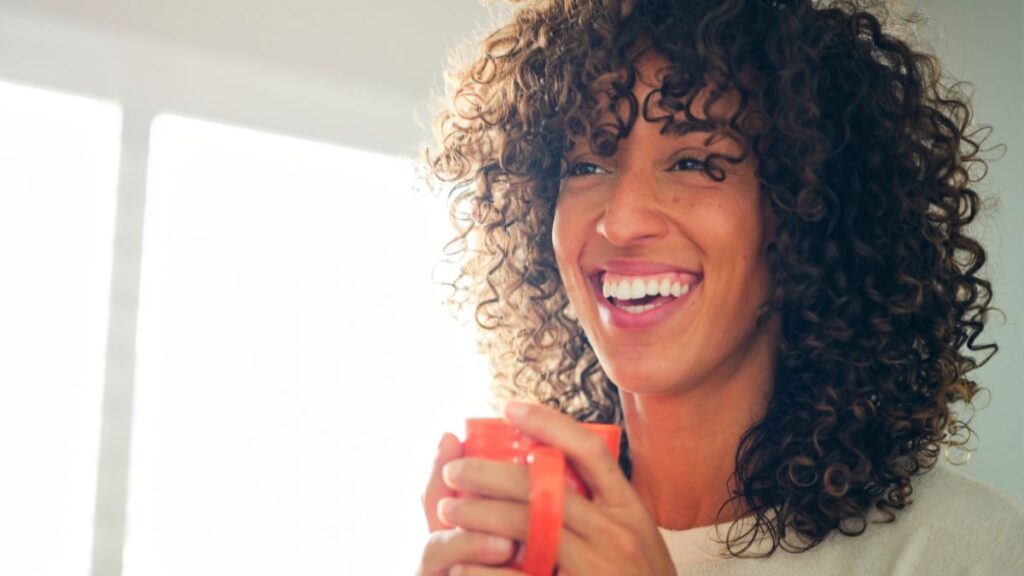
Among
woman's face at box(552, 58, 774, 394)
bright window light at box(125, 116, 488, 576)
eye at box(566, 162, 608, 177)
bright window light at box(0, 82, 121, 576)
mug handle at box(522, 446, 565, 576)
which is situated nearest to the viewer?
mug handle at box(522, 446, 565, 576)

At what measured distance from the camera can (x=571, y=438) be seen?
889mm

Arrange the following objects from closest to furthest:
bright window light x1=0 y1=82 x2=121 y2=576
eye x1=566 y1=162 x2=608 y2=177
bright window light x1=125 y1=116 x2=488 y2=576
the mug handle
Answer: the mug handle → eye x1=566 y1=162 x2=608 y2=177 → bright window light x1=0 y1=82 x2=121 y2=576 → bright window light x1=125 y1=116 x2=488 y2=576

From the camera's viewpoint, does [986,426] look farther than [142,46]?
Yes

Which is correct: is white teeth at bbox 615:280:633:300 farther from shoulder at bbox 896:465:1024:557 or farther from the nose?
shoulder at bbox 896:465:1024:557

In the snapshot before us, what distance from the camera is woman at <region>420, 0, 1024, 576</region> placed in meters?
1.16

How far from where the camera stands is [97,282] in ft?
8.81

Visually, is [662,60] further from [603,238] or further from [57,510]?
[57,510]

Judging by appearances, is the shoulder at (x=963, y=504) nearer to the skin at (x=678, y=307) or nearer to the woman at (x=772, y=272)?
the woman at (x=772, y=272)

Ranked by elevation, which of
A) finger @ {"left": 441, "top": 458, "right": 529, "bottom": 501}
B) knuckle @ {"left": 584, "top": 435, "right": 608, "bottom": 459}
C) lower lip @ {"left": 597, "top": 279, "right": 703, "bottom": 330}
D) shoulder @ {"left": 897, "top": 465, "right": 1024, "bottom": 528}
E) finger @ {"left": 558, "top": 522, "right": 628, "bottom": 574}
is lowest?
finger @ {"left": 558, "top": 522, "right": 628, "bottom": 574}

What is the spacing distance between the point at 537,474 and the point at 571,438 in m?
0.04

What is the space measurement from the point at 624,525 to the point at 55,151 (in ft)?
7.21

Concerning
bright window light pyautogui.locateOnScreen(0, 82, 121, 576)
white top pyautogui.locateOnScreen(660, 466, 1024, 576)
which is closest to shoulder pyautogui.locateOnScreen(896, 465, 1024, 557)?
white top pyautogui.locateOnScreen(660, 466, 1024, 576)

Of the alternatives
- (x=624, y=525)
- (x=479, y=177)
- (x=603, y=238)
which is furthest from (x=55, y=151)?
(x=624, y=525)

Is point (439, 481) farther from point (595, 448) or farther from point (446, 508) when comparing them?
point (595, 448)
